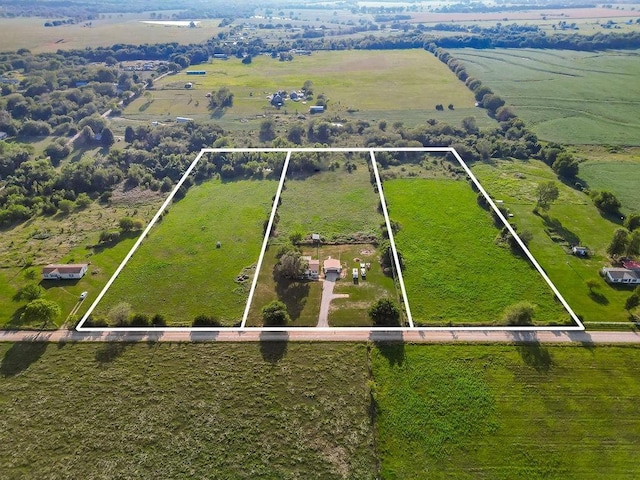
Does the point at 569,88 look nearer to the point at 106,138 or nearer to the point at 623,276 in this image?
the point at 623,276

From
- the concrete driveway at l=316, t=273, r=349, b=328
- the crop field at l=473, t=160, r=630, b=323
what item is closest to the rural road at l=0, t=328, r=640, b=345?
the concrete driveway at l=316, t=273, r=349, b=328

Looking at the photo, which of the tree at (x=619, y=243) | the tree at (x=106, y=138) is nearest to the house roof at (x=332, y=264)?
the tree at (x=619, y=243)

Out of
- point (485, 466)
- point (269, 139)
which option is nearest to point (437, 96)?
point (269, 139)

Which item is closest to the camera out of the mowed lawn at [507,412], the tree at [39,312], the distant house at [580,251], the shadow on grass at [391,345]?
the mowed lawn at [507,412]

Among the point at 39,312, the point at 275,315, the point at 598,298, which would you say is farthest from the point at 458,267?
the point at 39,312

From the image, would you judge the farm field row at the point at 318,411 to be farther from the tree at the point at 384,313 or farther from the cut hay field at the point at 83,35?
the cut hay field at the point at 83,35

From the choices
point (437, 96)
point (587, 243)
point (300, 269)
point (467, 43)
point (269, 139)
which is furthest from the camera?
point (467, 43)

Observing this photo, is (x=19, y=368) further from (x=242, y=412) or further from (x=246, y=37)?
(x=246, y=37)
